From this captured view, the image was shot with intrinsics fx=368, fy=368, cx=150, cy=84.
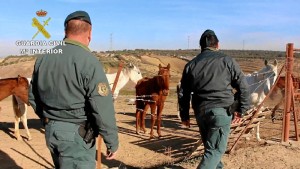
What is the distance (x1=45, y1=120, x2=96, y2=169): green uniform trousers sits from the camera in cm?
328

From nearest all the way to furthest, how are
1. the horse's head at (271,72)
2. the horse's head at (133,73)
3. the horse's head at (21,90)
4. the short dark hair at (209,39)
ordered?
the short dark hair at (209,39) → the horse's head at (21,90) → the horse's head at (271,72) → the horse's head at (133,73)

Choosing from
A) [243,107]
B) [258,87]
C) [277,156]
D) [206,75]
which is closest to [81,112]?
[206,75]

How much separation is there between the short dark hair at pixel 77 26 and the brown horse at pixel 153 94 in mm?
7510

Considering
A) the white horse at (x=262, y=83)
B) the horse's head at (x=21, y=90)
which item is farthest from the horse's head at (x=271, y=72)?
the horse's head at (x=21, y=90)

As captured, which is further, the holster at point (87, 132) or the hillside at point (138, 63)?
the hillside at point (138, 63)

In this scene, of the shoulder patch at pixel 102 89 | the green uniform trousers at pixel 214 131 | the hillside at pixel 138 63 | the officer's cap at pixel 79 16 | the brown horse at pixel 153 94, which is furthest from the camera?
the hillside at pixel 138 63

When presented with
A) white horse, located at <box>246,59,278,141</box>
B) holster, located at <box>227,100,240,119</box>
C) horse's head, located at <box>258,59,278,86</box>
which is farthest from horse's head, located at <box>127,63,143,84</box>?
holster, located at <box>227,100,240,119</box>

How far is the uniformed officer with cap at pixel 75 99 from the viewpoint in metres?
3.24

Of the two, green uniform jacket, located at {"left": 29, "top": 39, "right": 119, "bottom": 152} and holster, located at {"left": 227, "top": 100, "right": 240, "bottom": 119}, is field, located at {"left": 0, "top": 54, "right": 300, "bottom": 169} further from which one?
green uniform jacket, located at {"left": 29, "top": 39, "right": 119, "bottom": 152}

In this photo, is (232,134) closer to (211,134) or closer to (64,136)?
(211,134)

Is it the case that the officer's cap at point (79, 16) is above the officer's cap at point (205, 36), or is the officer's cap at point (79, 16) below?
above

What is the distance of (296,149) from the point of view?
297 inches

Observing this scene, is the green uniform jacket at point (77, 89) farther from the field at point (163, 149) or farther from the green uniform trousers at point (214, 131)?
the field at point (163, 149)

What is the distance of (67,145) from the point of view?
3.28 m
